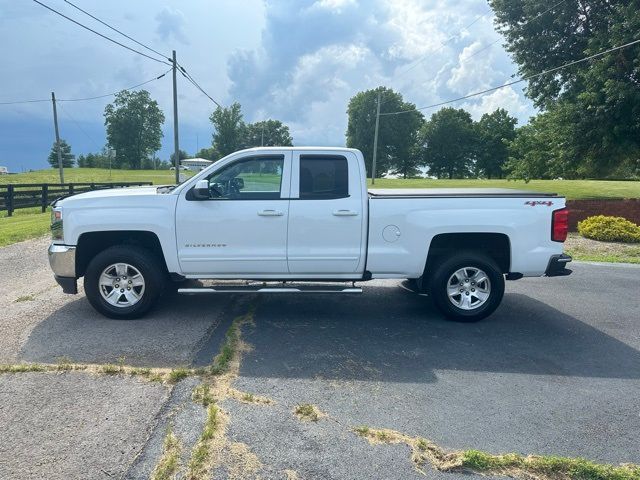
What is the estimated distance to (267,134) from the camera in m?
83.1

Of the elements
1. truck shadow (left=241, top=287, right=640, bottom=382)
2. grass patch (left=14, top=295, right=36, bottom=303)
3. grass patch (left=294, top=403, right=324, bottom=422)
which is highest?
truck shadow (left=241, top=287, right=640, bottom=382)

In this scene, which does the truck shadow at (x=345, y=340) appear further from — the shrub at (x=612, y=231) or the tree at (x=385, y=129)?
the tree at (x=385, y=129)

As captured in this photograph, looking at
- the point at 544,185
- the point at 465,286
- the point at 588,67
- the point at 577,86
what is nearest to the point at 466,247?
the point at 465,286

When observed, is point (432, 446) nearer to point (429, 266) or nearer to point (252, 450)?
point (252, 450)

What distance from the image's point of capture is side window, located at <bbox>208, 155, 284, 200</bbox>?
544 cm

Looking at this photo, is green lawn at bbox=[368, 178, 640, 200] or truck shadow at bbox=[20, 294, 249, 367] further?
green lawn at bbox=[368, 178, 640, 200]

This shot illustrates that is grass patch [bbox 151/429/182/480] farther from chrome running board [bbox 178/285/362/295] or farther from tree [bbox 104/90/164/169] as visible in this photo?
tree [bbox 104/90/164/169]

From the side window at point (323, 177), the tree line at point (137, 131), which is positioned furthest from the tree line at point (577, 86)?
the tree line at point (137, 131)

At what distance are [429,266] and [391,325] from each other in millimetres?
851

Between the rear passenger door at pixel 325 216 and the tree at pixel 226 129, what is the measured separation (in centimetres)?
6386

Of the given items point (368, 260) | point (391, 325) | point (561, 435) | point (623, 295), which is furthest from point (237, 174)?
point (623, 295)

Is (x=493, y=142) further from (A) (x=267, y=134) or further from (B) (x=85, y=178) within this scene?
(B) (x=85, y=178)

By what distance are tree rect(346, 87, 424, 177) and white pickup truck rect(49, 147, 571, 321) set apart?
3050 inches

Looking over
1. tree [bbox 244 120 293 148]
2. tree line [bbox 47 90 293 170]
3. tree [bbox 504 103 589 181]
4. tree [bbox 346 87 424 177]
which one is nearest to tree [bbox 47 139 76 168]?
tree line [bbox 47 90 293 170]
